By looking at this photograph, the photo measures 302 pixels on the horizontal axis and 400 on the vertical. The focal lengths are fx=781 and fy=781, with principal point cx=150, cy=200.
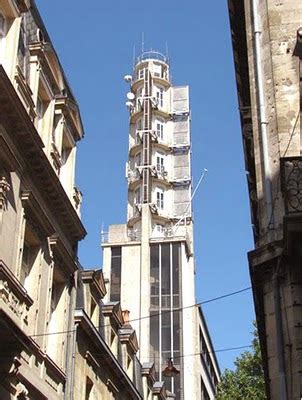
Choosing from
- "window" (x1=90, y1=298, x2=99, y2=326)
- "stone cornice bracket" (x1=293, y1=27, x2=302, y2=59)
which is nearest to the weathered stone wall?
"stone cornice bracket" (x1=293, y1=27, x2=302, y2=59)

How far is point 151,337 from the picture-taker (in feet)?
194

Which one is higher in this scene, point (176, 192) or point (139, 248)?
point (176, 192)

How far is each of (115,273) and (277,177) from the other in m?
48.8

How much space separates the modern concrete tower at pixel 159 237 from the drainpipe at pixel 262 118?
34130mm

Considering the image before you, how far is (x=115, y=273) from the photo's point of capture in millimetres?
63625

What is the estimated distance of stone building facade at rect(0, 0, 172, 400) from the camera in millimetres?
17078

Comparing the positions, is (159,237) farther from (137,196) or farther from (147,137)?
(147,137)

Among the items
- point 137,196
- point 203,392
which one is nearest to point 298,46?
point 203,392

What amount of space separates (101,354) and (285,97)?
12.7 m

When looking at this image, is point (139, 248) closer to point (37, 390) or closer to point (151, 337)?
point (151, 337)

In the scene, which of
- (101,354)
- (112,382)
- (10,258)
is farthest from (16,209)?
(112,382)

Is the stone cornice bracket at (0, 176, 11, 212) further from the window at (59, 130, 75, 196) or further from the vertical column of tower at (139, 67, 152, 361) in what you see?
the vertical column of tower at (139, 67, 152, 361)

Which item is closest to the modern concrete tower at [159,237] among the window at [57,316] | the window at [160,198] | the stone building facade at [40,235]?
the window at [160,198]

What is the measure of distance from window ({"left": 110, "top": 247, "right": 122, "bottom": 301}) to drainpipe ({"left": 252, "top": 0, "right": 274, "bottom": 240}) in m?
46.5
